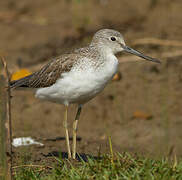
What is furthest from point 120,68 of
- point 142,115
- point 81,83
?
point 81,83

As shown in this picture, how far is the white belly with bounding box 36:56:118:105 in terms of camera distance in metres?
4.71

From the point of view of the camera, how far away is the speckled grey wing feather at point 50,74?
16.3 feet

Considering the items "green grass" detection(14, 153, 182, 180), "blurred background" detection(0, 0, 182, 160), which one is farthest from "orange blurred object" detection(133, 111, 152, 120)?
"green grass" detection(14, 153, 182, 180)

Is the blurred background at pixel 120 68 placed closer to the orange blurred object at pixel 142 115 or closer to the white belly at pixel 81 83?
the orange blurred object at pixel 142 115

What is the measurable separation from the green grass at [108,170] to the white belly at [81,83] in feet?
2.51

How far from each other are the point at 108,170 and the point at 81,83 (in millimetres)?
1023

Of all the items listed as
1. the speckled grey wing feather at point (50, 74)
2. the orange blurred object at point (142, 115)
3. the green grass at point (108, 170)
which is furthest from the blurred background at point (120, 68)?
the speckled grey wing feather at point (50, 74)

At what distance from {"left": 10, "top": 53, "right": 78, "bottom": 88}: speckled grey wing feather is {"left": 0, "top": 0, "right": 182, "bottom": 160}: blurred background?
0.91m

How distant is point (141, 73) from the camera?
8578 millimetres

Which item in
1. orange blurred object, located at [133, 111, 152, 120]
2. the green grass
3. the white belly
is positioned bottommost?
orange blurred object, located at [133, 111, 152, 120]

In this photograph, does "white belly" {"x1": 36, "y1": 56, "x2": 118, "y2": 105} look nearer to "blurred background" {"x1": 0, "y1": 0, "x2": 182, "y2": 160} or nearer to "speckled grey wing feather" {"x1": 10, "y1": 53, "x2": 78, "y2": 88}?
"speckled grey wing feather" {"x1": 10, "y1": 53, "x2": 78, "y2": 88}

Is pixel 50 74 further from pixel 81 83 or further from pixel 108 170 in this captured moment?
pixel 108 170

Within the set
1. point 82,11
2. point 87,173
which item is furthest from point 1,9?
point 87,173

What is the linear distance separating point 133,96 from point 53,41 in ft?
9.72
